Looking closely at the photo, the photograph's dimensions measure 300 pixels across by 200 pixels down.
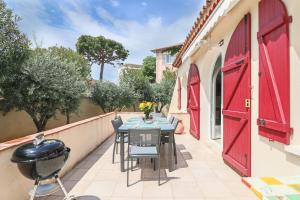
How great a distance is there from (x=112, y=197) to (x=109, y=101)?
1277 cm

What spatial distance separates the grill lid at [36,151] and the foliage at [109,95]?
1319 centimetres

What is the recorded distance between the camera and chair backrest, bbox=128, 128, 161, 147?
429 centimetres

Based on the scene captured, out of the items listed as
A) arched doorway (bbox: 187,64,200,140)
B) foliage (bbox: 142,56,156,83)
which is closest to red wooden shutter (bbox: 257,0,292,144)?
arched doorway (bbox: 187,64,200,140)

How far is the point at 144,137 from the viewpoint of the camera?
4.38 m

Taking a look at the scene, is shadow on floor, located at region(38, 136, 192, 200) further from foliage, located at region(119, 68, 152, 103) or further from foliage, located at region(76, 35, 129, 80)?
foliage, located at region(76, 35, 129, 80)

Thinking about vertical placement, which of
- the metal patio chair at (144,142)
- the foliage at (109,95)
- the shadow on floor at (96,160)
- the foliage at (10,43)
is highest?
the foliage at (10,43)

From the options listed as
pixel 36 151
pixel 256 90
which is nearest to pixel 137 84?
pixel 256 90

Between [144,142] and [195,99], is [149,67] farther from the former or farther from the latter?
[144,142]

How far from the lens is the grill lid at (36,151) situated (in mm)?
2732

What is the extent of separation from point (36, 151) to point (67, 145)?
2.21 meters

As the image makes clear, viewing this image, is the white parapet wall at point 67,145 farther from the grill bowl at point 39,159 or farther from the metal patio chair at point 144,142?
the metal patio chair at point 144,142

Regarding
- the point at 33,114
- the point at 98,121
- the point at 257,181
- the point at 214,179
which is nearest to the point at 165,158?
the point at 214,179

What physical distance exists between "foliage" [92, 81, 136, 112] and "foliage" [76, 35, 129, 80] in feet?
45.7

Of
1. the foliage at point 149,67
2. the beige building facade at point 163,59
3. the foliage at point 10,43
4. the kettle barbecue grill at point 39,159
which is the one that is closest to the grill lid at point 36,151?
the kettle barbecue grill at point 39,159
